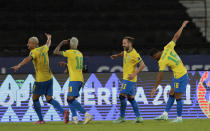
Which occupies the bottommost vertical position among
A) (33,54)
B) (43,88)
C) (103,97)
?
(103,97)

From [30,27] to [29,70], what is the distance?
2.88m

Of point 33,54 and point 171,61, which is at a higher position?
point 33,54

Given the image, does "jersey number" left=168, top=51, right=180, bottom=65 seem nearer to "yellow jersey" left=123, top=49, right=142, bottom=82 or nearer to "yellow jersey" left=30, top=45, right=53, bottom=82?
"yellow jersey" left=123, top=49, right=142, bottom=82

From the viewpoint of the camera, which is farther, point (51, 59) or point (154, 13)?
point (154, 13)

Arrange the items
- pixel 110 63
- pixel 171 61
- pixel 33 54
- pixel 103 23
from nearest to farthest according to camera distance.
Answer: pixel 33 54 < pixel 171 61 < pixel 110 63 < pixel 103 23

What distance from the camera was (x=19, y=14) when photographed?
56.3ft

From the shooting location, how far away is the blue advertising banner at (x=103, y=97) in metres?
11.7

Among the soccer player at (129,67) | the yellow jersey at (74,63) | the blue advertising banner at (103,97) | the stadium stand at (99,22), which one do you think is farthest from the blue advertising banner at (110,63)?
the yellow jersey at (74,63)

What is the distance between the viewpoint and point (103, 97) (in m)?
11.8

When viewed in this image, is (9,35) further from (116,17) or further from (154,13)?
(154,13)

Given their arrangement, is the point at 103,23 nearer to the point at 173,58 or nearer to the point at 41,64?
the point at 41,64

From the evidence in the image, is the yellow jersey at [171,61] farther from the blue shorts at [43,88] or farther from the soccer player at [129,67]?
the blue shorts at [43,88]

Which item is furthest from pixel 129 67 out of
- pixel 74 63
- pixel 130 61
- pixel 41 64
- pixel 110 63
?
pixel 110 63

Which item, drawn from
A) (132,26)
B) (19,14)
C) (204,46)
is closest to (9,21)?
(19,14)
